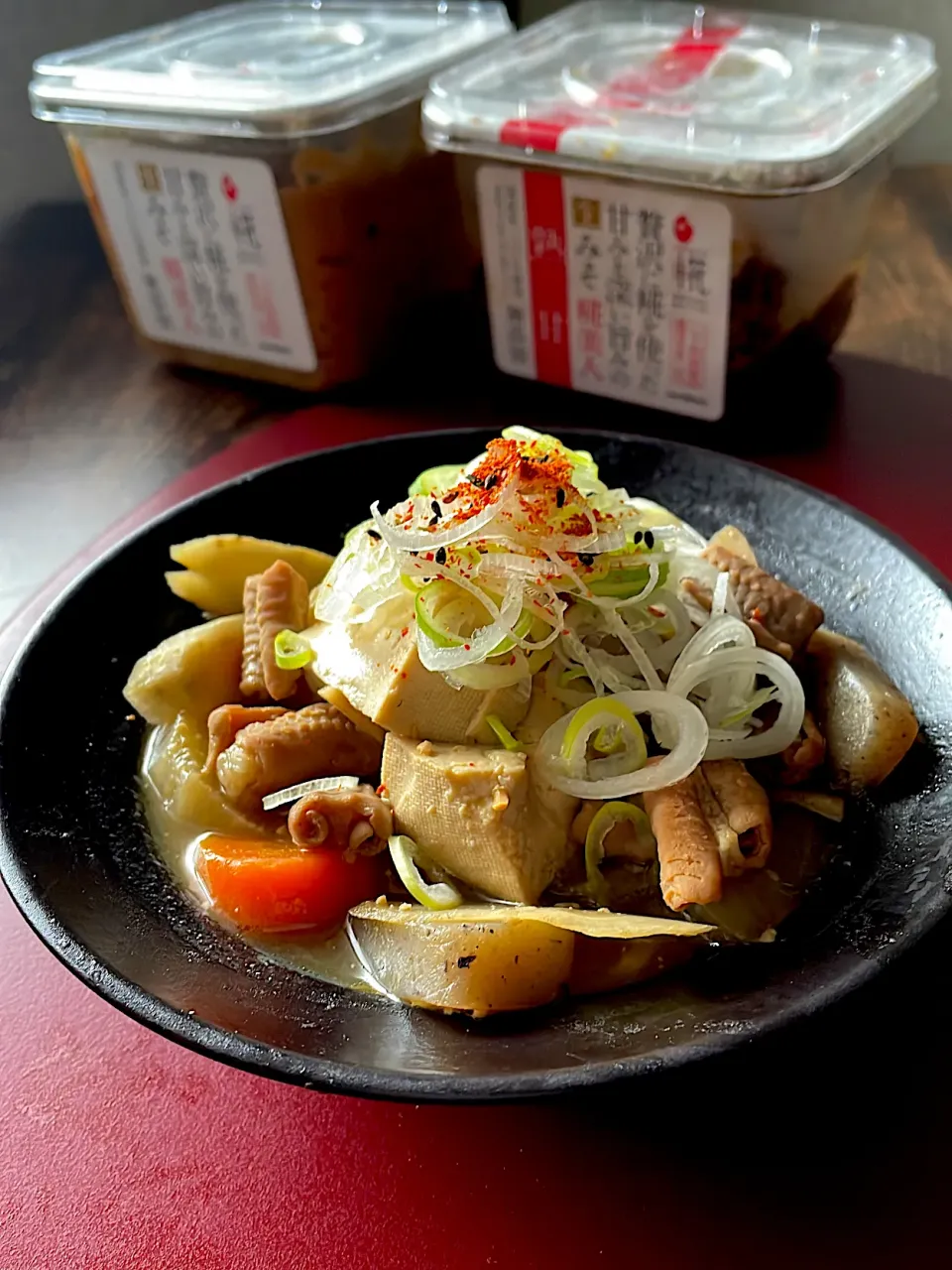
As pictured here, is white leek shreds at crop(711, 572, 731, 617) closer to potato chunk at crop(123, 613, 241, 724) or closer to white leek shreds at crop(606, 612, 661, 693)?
white leek shreds at crop(606, 612, 661, 693)

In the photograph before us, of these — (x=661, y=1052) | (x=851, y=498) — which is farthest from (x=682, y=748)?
(x=851, y=498)

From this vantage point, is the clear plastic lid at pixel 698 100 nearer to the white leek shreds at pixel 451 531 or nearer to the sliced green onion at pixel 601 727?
the white leek shreds at pixel 451 531

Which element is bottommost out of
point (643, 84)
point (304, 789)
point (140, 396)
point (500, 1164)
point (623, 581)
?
point (140, 396)

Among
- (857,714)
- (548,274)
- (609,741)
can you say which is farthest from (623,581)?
(548,274)

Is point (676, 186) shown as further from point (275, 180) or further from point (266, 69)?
point (266, 69)

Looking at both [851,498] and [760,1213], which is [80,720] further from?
[851,498]

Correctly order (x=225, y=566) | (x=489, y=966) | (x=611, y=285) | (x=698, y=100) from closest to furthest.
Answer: (x=489, y=966) → (x=225, y=566) → (x=698, y=100) → (x=611, y=285)
